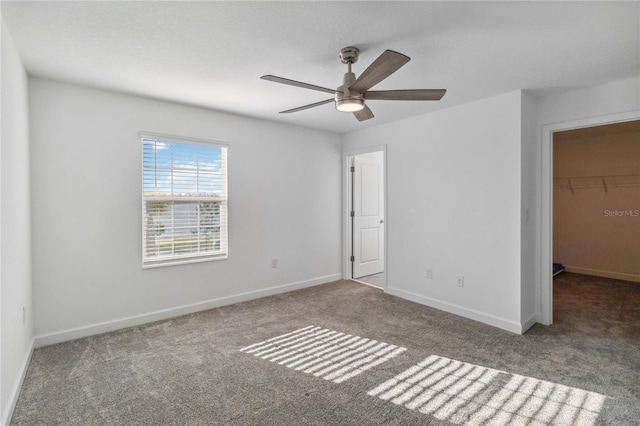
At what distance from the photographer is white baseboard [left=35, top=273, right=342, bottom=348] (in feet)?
9.68

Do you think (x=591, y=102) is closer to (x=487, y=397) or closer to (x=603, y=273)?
(x=487, y=397)

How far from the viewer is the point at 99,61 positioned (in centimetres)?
252

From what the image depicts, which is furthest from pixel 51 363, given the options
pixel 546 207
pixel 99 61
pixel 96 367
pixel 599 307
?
pixel 599 307

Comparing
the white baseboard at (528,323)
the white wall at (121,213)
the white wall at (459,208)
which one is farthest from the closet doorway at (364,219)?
the white baseboard at (528,323)

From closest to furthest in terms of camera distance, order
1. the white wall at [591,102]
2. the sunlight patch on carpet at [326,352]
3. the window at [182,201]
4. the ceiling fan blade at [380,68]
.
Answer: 1. the ceiling fan blade at [380,68]
2. the sunlight patch on carpet at [326,352]
3. the white wall at [591,102]
4. the window at [182,201]

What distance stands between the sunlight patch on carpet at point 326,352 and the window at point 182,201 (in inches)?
58.3

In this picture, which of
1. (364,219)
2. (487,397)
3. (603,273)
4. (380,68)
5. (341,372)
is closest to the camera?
(380,68)

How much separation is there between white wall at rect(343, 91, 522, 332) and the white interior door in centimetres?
90

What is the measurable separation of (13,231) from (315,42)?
2.41 m

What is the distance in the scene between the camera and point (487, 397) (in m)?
2.11

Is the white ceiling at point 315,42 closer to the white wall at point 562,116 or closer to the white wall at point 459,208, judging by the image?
the white wall at point 562,116

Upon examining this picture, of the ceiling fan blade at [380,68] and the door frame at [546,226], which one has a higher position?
the ceiling fan blade at [380,68]

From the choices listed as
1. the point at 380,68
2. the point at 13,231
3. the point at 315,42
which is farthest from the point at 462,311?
the point at 13,231

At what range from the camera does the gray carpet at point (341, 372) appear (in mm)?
1962
